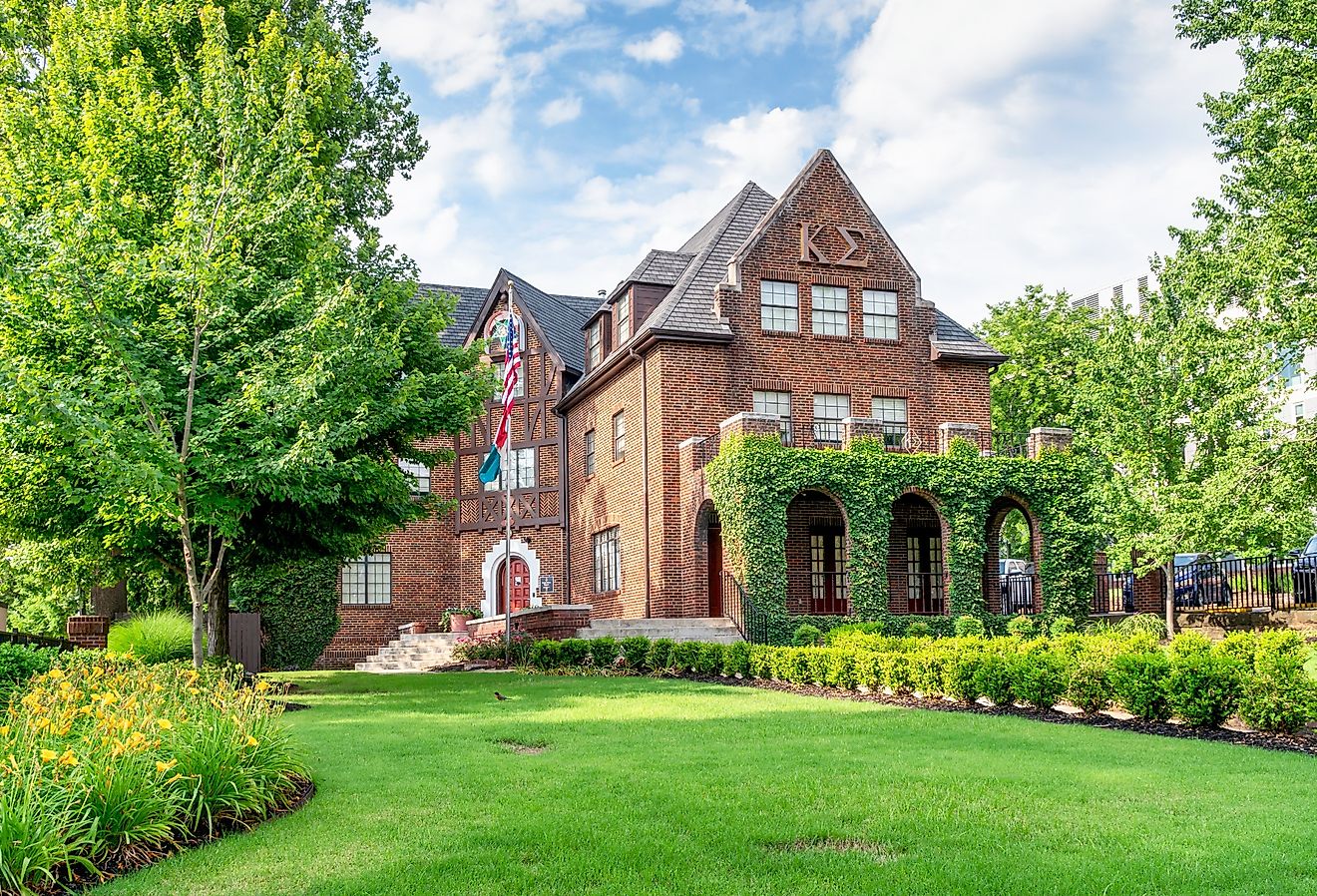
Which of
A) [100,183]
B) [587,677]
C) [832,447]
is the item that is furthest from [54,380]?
[832,447]

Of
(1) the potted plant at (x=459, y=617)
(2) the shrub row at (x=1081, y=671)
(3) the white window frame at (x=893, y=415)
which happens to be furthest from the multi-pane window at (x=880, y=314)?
(1) the potted plant at (x=459, y=617)

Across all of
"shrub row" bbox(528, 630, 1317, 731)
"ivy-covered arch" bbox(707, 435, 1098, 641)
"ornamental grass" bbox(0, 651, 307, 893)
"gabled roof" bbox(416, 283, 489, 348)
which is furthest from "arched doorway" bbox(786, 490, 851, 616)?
"ornamental grass" bbox(0, 651, 307, 893)

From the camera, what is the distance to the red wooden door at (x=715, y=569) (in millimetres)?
27328

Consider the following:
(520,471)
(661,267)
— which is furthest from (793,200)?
(520,471)

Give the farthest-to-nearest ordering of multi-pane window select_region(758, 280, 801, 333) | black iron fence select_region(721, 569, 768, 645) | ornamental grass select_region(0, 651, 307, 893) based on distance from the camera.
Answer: multi-pane window select_region(758, 280, 801, 333), black iron fence select_region(721, 569, 768, 645), ornamental grass select_region(0, 651, 307, 893)

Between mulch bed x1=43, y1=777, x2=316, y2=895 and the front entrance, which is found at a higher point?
the front entrance

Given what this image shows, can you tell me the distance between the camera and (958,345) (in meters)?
28.9

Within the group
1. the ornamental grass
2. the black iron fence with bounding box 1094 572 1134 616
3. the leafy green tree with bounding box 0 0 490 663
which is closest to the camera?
the ornamental grass

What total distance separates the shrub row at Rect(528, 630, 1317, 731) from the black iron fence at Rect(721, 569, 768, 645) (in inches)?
127

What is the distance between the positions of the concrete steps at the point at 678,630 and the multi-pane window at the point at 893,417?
20.3 feet

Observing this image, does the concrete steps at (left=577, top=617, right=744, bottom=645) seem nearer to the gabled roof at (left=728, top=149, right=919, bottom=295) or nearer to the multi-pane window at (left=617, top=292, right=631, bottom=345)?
the multi-pane window at (left=617, top=292, right=631, bottom=345)

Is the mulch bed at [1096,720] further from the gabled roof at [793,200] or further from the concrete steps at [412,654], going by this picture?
the concrete steps at [412,654]

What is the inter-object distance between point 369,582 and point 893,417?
15805mm

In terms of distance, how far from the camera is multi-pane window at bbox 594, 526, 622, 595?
95.1ft
